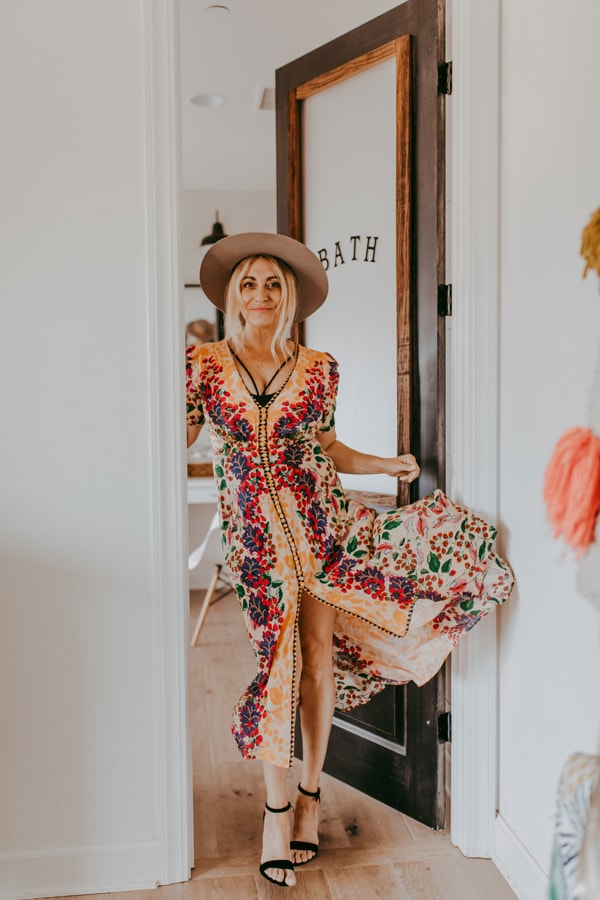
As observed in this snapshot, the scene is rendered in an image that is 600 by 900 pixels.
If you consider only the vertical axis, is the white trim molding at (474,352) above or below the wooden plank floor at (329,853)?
above

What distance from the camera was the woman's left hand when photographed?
2.16 meters

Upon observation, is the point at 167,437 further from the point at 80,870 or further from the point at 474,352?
the point at 80,870

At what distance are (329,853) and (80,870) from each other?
2.17ft

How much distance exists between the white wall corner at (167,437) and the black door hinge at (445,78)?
0.70m

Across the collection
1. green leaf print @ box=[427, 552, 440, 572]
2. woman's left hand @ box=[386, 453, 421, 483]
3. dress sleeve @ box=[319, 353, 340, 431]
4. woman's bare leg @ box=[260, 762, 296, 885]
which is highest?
dress sleeve @ box=[319, 353, 340, 431]

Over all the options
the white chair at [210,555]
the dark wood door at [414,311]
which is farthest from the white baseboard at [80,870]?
the white chair at [210,555]

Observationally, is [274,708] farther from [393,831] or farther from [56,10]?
[56,10]

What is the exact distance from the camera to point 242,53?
3.30 meters

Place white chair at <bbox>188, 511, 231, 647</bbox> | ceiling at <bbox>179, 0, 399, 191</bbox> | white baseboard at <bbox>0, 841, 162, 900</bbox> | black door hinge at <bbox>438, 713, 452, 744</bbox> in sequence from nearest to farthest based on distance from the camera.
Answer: white baseboard at <bbox>0, 841, 162, 900</bbox> < black door hinge at <bbox>438, 713, 452, 744</bbox> < ceiling at <bbox>179, 0, 399, 191</bbox> < white chair at <bbox>188, 511, 231, 647</bbox>

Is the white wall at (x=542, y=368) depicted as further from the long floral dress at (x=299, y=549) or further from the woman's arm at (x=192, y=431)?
the woman's arm at (x=192, y=431)

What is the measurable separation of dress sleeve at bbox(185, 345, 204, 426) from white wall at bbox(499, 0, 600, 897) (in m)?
0.80

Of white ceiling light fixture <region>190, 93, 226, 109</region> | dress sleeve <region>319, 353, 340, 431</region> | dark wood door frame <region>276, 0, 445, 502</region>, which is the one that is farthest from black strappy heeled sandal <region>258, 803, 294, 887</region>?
white ceiling light fixture <region>190, 93, 226, 109</region>

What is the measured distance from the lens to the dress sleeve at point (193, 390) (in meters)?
2.10

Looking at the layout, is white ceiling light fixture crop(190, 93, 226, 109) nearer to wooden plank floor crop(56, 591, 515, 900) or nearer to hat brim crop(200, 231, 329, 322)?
hat brim crop(200, 231, 329, 322)
